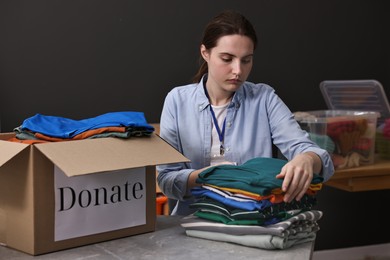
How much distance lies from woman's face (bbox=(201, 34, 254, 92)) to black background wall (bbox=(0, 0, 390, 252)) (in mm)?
1202

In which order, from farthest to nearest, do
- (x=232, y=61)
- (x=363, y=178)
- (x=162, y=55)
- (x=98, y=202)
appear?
(x=162, y=55) < (x=363, y=178) < (x=232, y=61) < (x=98, y=202)

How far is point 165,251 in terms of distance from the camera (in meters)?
1.56

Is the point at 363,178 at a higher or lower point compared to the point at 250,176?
lower

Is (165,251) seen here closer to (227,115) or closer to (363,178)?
(227,115)

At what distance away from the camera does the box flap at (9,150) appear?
4.89 feet

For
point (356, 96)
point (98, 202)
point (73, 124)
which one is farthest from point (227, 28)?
point (356, 96)

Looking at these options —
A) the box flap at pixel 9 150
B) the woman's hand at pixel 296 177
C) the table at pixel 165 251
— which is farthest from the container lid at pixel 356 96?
the box flap at pixel 9 150

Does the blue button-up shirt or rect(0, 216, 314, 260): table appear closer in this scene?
rect(0, 216, 314, 260): table

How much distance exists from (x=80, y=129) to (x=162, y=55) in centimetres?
176

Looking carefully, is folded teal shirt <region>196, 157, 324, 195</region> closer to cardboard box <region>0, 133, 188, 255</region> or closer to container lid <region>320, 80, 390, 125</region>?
cardboard box <region>0, 133, 188, 255</region>

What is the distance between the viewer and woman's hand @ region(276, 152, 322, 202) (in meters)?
1.61

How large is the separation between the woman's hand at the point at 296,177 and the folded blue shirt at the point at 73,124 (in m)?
0.36

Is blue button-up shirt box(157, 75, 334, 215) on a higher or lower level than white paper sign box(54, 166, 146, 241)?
higher

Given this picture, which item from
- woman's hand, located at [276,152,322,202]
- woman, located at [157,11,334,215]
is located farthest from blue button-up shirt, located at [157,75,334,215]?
woman's hand, located at [276,152,322,202]
